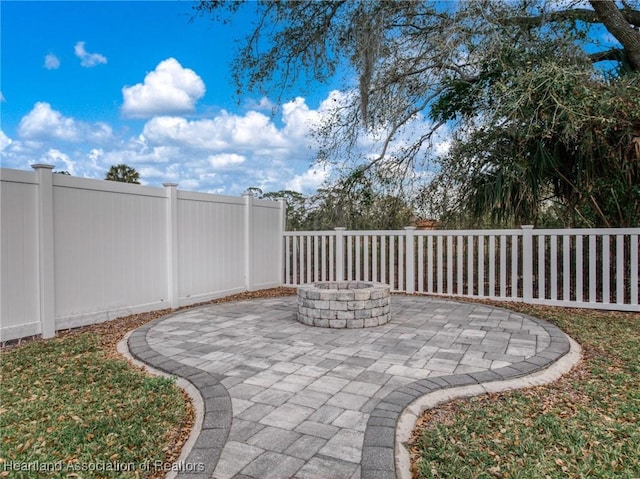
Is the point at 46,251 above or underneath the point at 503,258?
above

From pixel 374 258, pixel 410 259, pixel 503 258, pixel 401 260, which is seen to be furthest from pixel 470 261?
pixel 374 258

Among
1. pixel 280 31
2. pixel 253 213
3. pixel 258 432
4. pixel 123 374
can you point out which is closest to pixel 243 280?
pixel 253 213

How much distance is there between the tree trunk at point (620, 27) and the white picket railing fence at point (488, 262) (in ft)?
9.84

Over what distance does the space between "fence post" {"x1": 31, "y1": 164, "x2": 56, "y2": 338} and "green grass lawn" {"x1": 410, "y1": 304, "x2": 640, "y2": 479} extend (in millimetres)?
4160

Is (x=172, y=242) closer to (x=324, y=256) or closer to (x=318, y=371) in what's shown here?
(x=324, y=256)

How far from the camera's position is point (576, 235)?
5.94 m

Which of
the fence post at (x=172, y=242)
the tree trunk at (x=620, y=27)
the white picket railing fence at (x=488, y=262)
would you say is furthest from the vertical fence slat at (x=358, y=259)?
the tree trunk at (x=620, y=27)

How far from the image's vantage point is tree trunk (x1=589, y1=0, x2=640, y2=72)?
631cm

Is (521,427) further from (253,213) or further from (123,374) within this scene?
(253,213)

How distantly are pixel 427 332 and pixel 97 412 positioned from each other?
10.9 ft

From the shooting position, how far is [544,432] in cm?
227

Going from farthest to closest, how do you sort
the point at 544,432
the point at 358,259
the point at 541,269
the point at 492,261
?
the point at 358,259, the point at 492,261, the point at 541,269, the point at 544,432

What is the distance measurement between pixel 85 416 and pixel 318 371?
65.0 inches

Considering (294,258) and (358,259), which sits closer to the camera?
(358,259)
